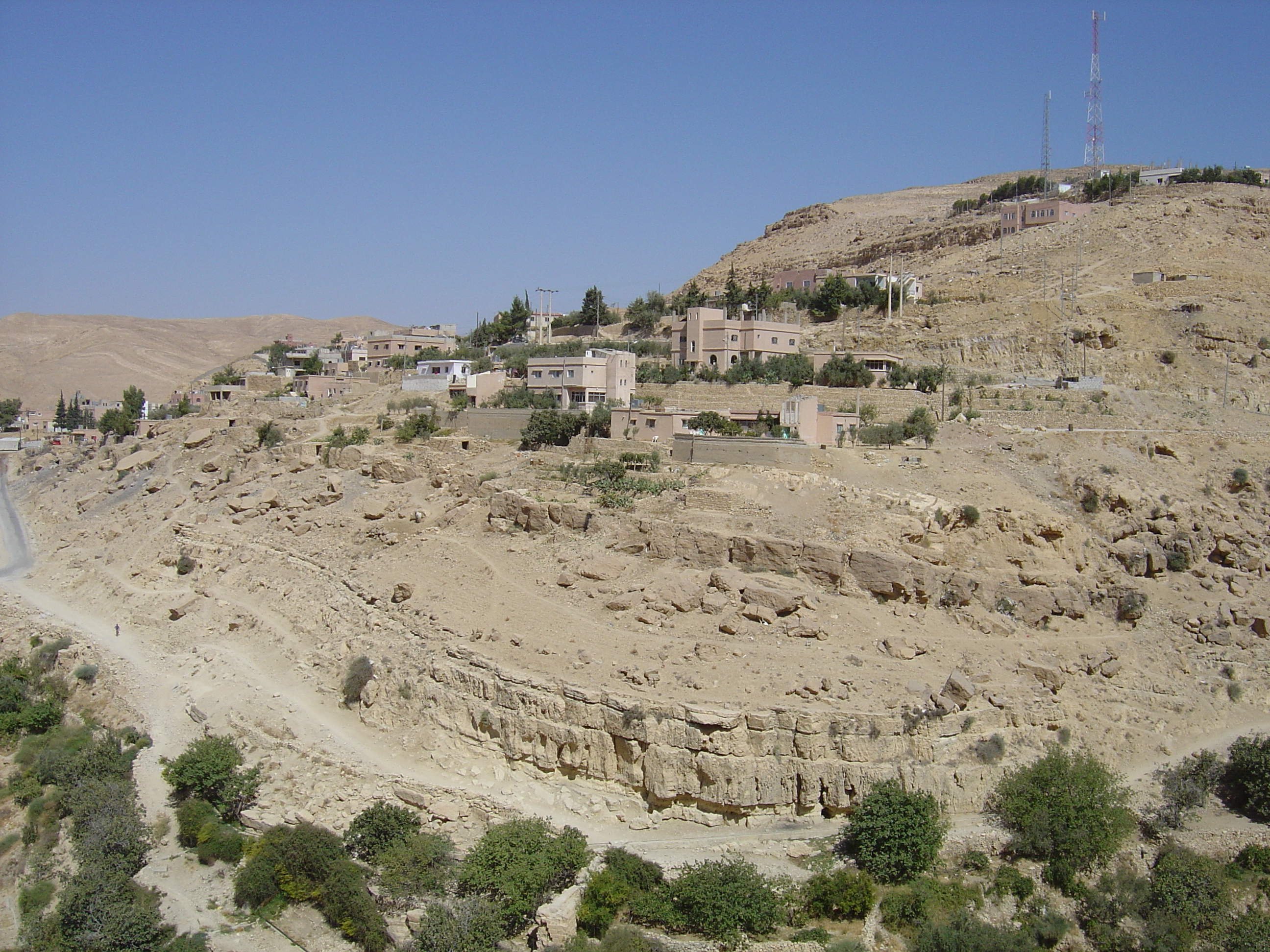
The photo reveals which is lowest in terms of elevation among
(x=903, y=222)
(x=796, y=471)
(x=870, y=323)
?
(x=796, y=471)

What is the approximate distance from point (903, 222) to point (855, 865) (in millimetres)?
46727

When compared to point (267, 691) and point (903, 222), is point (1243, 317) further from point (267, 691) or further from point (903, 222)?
point (267, 691)

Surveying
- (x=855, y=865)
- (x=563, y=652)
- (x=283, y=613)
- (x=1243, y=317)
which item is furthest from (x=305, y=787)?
(x=1243, y=317)

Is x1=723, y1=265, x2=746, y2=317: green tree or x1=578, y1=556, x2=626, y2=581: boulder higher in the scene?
x1=723, y1=265, x2=746, y2=317: green tree

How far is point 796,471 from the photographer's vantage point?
848 inches

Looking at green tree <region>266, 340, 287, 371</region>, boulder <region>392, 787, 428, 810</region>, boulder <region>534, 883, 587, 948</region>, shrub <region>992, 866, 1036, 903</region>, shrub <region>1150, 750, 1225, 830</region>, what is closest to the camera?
boulder <region>534, 883, 587, 948</region>

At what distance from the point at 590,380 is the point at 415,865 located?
17.6 m

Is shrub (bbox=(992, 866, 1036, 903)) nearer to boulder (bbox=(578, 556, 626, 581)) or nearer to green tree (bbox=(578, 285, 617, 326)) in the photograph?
boulder (bbox=(578, 556, 626, 581))

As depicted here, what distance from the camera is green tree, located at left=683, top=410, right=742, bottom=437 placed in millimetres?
24938

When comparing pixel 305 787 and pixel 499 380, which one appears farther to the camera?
pixel 499 380

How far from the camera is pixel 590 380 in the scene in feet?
95.5

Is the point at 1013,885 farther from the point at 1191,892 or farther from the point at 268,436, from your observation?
the point at 268,436

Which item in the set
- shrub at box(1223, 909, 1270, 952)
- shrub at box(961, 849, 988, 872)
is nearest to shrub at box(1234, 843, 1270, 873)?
shrub at box(1223, 909, 1270, 952)

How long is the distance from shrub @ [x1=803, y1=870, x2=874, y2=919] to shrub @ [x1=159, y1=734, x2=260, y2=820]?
9.00 meters
